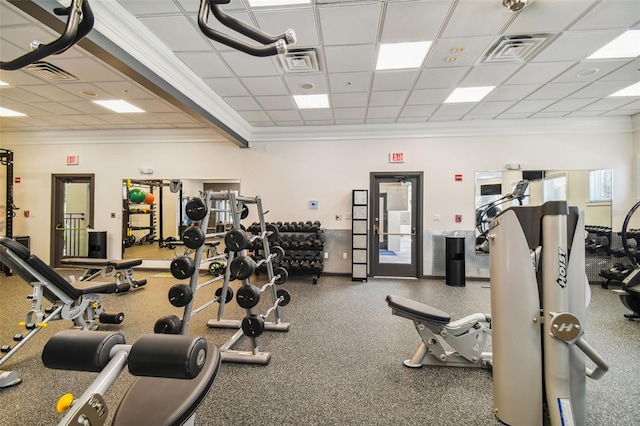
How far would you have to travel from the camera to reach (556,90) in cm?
433

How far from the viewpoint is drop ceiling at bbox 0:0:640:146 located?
2.65m

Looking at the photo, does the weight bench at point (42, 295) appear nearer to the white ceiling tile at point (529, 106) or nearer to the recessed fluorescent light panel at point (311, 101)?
the recessed fluorescent light panel at point (311, 101)

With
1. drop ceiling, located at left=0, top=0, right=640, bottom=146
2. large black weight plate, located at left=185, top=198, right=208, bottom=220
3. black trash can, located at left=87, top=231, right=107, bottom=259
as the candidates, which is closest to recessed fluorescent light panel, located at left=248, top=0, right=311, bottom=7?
drop ceiling, located at left=0, top=0, right=640, bottom=146

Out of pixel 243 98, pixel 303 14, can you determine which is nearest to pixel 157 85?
pixel 243 98

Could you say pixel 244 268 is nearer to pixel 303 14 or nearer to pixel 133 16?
pixel 303 14

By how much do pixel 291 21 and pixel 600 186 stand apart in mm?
6394

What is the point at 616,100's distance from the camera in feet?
15.4

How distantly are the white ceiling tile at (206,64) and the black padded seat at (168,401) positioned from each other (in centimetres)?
339

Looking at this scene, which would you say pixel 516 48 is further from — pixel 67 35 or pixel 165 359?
pixel 165 359

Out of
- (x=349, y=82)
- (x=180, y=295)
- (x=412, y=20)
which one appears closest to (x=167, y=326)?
(x=180, y=295)

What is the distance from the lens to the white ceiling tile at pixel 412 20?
2602mm

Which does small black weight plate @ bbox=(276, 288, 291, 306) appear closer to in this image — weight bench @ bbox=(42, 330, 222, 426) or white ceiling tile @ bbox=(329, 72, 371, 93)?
weight bench @ bbox=(42, 330, 222, 426)

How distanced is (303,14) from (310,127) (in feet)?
11.2

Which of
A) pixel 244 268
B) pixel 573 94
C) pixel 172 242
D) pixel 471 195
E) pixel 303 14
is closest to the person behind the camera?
pixel 244 268
